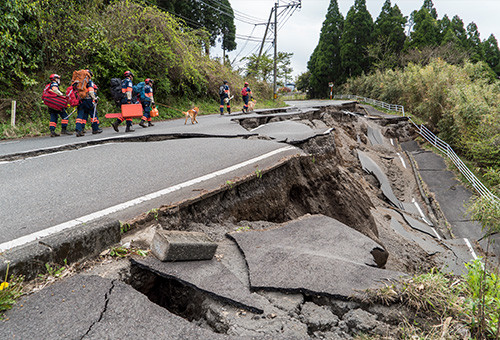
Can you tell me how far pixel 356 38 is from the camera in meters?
47.8

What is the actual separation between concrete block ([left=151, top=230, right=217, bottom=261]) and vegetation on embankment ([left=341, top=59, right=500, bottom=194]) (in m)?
15.6

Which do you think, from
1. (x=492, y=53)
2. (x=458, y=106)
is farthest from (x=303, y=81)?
(x=458, y=106)

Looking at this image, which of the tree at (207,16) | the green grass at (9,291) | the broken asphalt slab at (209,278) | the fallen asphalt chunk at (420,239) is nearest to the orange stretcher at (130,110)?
the broken asphalt slab at (209,278)

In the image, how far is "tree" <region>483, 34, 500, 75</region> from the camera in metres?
45.6

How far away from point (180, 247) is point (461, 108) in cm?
2084

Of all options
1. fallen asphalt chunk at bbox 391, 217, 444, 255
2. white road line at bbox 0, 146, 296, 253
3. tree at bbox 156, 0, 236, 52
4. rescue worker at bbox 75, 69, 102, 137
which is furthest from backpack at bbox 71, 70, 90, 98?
tree at bbox 156, 0, 236, 52

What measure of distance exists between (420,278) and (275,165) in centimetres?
325

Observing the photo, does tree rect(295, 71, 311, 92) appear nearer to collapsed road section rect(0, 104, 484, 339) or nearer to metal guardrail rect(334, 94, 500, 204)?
metal guardrail rect(334, 94, 500, 204)

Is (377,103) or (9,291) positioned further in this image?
(377,103)

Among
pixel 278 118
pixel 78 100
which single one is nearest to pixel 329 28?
pixel 278 118

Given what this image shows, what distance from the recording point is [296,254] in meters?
2.96

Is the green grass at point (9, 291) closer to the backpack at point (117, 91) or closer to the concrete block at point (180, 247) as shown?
the concrete block at point (180, 247)

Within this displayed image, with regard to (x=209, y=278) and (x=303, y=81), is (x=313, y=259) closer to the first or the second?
(x=209, y=278)

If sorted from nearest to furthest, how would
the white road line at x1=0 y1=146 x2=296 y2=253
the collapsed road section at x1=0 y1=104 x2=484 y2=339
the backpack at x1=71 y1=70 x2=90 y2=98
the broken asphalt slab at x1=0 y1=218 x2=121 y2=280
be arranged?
the collapsed road section at x1=0 y1=104 x2=484 y2=339
the broken asphalt slab at x1=0 y1=218 x2=121 y2=280
the white road line at x1=0 y1=146 x2=296 y2=253
the backpack at x1=71 y1=70 x2=90 y2=98
